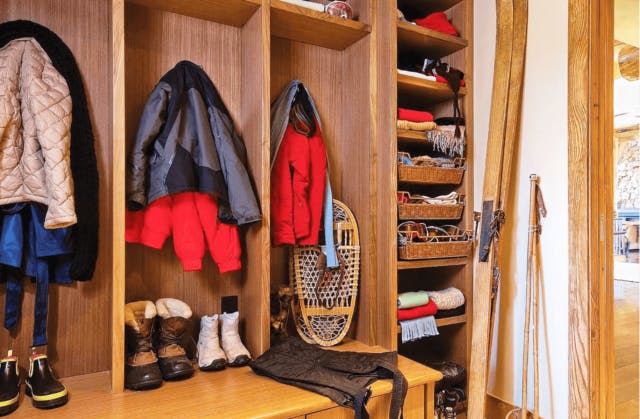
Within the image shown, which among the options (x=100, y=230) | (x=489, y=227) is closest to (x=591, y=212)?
(x=489, y=227)

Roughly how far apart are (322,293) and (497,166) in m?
→ 1.04

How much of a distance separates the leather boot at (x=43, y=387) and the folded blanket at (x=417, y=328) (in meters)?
1.40

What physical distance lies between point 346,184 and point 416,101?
0.73 meters

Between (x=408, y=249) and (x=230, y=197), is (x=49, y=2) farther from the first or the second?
(x=408, y=249)

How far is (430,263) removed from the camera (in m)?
2.05

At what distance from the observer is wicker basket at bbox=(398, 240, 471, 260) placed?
77.0 inches

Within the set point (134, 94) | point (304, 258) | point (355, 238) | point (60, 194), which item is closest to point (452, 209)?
point (355, 238)

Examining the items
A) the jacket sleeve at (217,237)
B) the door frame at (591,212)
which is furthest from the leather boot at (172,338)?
the door frame at (591,212)

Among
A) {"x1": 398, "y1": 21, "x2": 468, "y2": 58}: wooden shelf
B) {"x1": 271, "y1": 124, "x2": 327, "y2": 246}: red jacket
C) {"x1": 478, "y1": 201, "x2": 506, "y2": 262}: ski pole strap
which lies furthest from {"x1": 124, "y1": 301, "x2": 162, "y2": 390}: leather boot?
{"x1": 398, "y1": 21, "x2": 468, "y2": 58}: wooden shelf

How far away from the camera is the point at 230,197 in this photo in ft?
5.33

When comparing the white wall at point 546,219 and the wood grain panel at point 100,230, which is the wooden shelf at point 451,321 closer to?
the white wall at point 546,219

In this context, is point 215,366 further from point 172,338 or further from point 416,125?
point 416,125

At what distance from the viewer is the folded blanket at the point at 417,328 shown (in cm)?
194

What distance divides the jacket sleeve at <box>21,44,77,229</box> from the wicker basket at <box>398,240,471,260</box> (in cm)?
140
